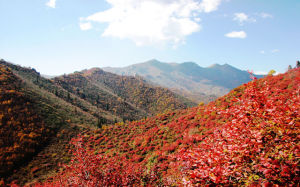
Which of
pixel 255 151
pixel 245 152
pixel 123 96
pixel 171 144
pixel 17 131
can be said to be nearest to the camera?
pixel 245 152

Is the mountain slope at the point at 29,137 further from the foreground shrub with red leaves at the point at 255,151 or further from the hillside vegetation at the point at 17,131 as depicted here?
the foreground shrub with red leaves at the point at 255,151

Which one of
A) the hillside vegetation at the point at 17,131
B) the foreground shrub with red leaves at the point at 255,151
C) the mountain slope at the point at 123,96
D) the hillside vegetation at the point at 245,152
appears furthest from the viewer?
the mountain slope at the point at 123,96

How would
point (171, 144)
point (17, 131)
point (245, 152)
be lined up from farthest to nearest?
1. point (17, 131)
2. point (171, 144)
3. point (245, 152)

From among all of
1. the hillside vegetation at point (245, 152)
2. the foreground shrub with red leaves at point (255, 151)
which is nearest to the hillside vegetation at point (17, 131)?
the hillside vegetation at point (245, 152)

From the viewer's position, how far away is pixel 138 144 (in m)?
20.3

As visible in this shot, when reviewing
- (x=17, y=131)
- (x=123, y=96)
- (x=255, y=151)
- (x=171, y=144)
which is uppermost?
(x=255, y=151)

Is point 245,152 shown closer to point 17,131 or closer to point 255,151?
point 255,151

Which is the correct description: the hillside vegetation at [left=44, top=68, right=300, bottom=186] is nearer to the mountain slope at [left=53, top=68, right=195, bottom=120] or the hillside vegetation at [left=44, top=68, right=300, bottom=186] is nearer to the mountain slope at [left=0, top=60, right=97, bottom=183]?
the mountain slope at [left=0, top=60, right=97, bottom=183]

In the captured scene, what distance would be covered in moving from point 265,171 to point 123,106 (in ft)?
387

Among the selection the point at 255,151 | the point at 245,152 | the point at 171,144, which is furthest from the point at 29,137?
the point at 255,151

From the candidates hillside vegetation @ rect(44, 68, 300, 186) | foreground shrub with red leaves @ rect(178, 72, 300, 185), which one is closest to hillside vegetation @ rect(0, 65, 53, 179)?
hillside vegetation @ rect(44, 68, 300, 186)

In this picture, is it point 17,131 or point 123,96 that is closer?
Answer: point 17,131

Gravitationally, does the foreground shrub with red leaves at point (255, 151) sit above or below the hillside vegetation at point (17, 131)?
above

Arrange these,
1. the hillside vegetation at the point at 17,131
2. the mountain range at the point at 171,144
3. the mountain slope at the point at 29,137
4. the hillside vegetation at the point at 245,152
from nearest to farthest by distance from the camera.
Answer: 1. the hillside vegetation at the point at 245,152
2. the mountain range at the point at 171,144
3. the mountain slope at the point at 29,137
4. the hillside vegetation at the point at 17,131
